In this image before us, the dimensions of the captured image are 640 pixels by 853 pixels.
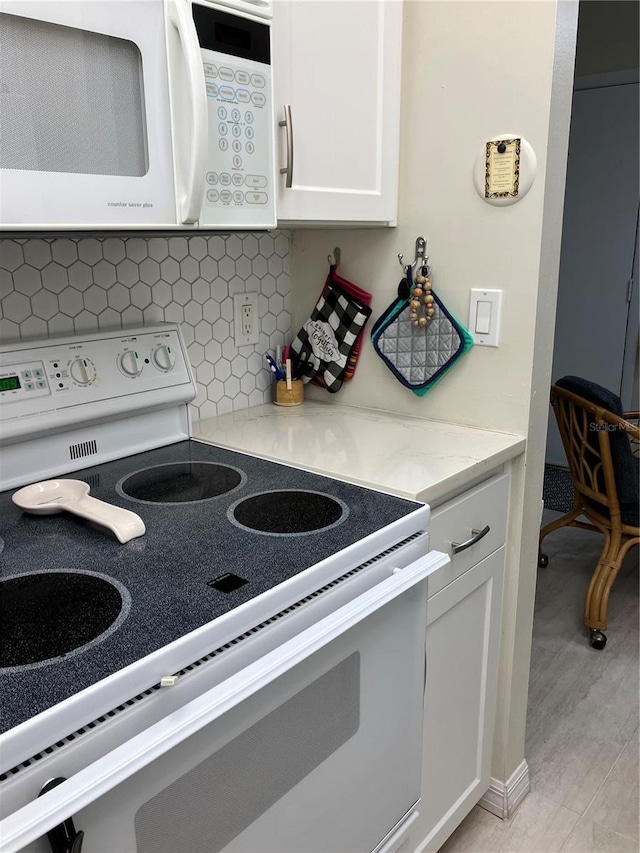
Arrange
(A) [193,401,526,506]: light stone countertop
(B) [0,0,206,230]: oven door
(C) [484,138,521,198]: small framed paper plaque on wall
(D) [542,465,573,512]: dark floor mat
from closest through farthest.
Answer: (B) [0,0,206,230]: oven door, (A) [193,401,526,506]: light stone countertop, (C) [484,138,521,198]: small framed paper plaque on wall, (D) [542,465,573,512]: dark floor mat

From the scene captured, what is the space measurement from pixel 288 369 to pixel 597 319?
266 cm

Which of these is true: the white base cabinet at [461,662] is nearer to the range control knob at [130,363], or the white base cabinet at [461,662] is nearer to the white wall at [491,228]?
the white wall at [491,228]

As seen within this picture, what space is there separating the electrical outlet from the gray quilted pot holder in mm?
303

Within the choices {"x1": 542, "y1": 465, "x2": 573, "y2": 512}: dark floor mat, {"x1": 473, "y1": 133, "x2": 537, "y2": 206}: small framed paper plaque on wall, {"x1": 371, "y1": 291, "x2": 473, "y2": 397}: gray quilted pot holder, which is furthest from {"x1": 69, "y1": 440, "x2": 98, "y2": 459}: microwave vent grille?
{"x1": 542, "y1": 465, "x2": 573, "y2": 512}: dark floor mat

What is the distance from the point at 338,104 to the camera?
4.58ft

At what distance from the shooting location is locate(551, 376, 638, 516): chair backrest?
241 centimetres

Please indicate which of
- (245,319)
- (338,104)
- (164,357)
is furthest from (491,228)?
(164,357)

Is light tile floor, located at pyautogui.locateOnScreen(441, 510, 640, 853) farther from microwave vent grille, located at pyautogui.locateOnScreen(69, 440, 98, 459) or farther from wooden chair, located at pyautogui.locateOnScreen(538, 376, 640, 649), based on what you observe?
microwave vent grille, located at pyautogui.locateOnScreen(69, 440, 98, 459)

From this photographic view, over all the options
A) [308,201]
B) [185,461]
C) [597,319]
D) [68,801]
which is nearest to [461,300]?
[308,201]

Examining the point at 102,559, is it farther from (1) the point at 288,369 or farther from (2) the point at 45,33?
(1) the point at 288,369

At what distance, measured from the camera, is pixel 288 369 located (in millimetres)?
1763

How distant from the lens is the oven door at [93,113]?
92cm

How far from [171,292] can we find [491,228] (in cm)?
71

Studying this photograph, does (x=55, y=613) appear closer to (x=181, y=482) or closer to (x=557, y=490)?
(x=181, y=482)
